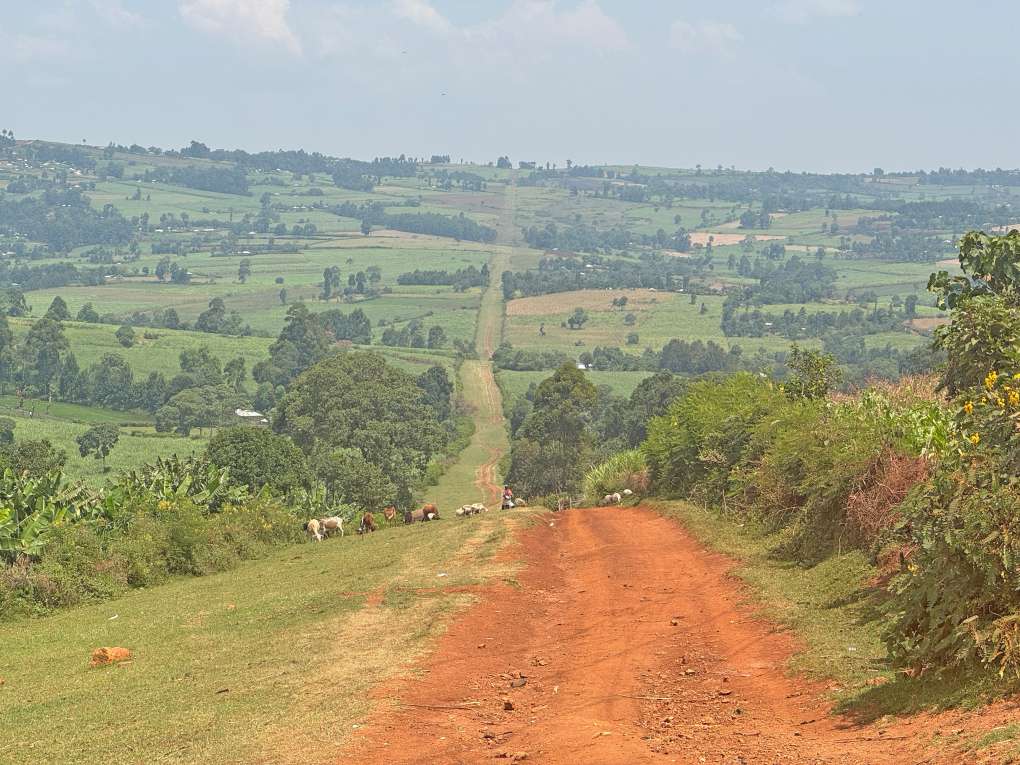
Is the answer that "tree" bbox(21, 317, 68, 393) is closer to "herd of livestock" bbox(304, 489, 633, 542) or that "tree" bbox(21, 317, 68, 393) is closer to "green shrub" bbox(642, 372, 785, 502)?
"herd of livestock" bbox(304, 489, 633, 542)

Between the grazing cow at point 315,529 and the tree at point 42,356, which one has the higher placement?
the grazing cow at point 315,529

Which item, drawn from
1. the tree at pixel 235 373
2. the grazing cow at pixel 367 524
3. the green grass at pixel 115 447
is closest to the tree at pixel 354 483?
the green grass at pixel 115 447

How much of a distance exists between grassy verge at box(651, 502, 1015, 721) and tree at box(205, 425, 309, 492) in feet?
75.3

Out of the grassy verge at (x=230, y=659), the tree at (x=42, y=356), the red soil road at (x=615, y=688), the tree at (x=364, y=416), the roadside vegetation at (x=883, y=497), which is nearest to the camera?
the red soil road at (x=615, y=688)

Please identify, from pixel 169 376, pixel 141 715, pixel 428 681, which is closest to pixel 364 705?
pixel 428 681

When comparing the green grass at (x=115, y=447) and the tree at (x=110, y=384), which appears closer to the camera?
the green grass at (x=115, y=447)

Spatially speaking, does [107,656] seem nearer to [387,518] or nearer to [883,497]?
[883,497]

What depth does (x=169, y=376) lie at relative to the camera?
Result: 136 metres

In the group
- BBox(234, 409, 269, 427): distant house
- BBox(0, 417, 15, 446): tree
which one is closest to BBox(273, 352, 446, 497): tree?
BBox(0, 417, 15, 446): tree

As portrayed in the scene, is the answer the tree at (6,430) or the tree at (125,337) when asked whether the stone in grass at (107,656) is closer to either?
the tree at (6,430)

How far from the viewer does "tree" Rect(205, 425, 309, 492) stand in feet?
144

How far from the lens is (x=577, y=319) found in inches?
7436

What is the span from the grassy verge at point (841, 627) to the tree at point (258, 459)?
22940 mm

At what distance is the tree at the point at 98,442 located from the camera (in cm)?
9919
